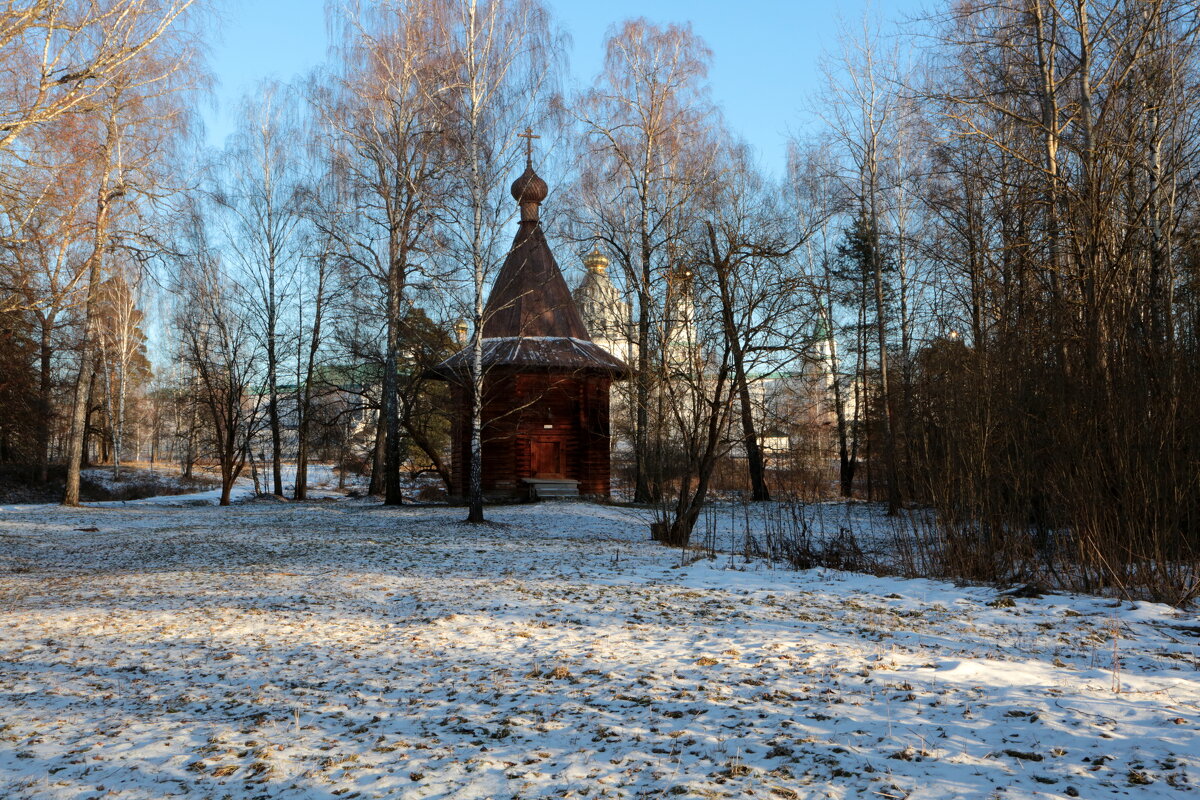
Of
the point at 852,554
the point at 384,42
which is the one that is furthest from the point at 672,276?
the point at 384,42

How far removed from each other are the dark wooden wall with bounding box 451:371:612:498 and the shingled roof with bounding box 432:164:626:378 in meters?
0.63

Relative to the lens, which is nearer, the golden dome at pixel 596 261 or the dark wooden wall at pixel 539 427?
the dark wooden wall at pixel 539 427

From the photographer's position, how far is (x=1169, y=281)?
32.5 ft

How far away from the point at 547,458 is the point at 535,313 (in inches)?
153

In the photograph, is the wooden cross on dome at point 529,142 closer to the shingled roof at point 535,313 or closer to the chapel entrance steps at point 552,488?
the shingled roof at point 535,313

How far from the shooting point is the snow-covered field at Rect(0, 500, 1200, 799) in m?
3.20

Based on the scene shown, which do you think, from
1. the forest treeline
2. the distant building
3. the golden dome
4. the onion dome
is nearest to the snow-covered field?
the forest treeline

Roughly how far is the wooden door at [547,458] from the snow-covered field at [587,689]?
12.9 m

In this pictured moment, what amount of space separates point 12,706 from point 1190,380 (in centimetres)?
858

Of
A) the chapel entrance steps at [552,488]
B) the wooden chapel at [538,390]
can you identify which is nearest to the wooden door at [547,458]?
the wooden chapel at [538,390]

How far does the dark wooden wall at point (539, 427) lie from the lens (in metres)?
20.6

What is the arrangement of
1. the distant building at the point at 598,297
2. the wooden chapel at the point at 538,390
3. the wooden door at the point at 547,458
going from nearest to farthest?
1. the wooden chapel at the point at 538,390
2. the wooden door at the point at 547,458
3. the distant building at the point at 598,297

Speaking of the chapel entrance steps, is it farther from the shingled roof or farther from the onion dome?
the onion dome

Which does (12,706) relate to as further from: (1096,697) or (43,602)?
(1096,697)
